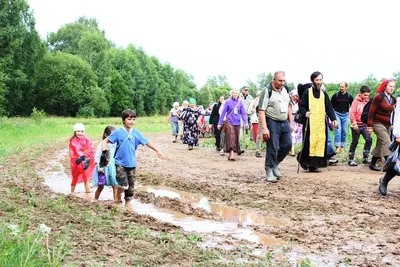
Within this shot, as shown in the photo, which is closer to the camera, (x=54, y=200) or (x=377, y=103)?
(x=54, y=200)

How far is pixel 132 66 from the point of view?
3295 inches

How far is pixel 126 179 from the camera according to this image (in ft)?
25.8

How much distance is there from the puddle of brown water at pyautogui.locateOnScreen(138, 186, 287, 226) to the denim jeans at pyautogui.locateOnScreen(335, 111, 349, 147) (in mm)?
6318

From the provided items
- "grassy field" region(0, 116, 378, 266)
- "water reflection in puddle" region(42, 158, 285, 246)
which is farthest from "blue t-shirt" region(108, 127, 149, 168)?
"grassy field" region(0, 116, 378, 266)

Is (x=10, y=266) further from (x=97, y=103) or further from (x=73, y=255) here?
(x=97, y=103)

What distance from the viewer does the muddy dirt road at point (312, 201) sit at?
521 cm

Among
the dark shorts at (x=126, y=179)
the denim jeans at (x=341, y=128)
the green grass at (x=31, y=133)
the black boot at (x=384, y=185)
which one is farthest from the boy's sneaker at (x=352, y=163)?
the green grass at (x=31, y=133)

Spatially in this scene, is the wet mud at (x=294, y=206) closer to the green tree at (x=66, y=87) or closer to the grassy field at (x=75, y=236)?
the grassy field at (x=75, y=236)

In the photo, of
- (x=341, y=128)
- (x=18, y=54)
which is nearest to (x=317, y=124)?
(x=341, y=128)

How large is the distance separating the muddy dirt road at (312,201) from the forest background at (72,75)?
3362cm

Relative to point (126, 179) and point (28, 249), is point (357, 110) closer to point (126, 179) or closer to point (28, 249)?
point (126, 179)

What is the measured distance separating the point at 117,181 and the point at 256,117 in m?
9.48

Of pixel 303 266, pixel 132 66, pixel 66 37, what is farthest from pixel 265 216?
pixel 66 37

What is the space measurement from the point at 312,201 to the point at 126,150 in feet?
→ 9.81
